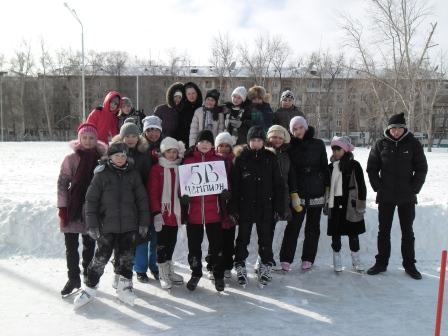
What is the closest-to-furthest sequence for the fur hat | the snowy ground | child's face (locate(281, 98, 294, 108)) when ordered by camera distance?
the snowy ground, the fur hat, child's face (locate(281, 98, 294, 108))

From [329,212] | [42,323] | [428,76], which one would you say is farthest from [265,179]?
[428,76]

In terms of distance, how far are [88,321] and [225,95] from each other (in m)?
54.3

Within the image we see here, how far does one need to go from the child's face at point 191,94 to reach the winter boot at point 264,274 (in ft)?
8.72

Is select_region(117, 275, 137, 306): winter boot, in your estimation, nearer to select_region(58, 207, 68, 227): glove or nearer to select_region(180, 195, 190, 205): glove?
select_region(58, 207, 68, 227): glove

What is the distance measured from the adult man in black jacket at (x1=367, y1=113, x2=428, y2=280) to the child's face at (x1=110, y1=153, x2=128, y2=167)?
3.34m

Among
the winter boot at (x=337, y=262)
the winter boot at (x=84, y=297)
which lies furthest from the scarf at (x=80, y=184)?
the winter boot at (x=337, y=262)

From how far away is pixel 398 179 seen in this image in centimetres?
531

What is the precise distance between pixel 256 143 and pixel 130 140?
1.49 metres

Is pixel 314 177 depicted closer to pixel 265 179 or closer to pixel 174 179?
pixel 265 179

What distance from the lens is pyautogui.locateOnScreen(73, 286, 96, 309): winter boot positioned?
14.0 feet

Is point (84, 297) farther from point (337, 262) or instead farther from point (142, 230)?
point (337, 262)

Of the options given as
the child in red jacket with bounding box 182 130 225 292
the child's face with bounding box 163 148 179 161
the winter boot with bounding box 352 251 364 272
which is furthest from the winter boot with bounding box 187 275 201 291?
the winter boot with bounding box 352 251 364 272

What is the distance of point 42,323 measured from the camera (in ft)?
13.0

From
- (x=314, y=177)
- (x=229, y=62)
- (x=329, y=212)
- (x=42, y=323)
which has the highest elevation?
(x=229, y=62)
